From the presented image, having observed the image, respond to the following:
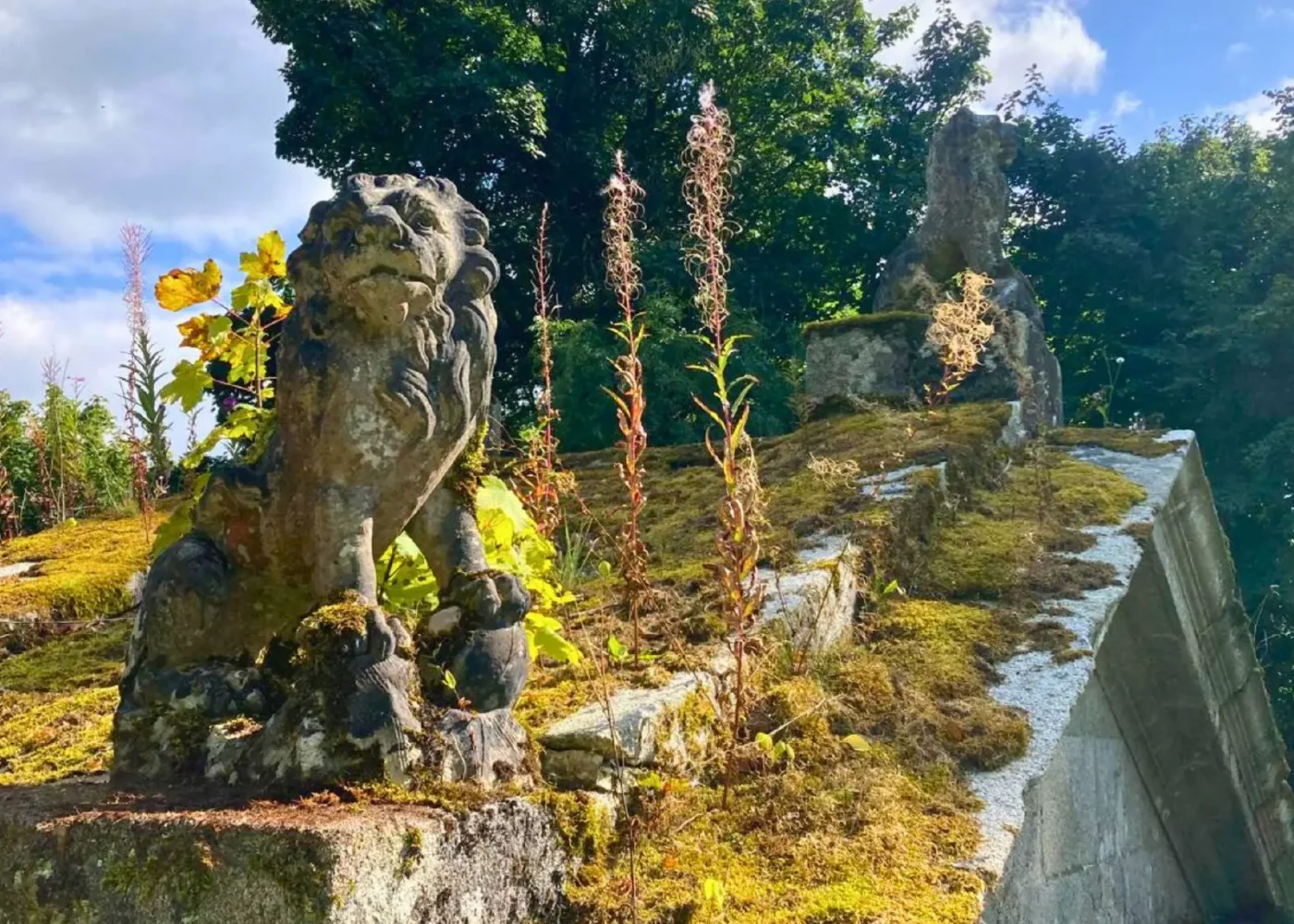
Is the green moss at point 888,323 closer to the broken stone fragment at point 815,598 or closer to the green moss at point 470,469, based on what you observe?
the broken stone fragment at point 815,598

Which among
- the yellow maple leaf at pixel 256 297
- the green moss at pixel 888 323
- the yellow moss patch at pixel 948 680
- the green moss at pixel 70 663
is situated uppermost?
the green moss at pixel 888 323

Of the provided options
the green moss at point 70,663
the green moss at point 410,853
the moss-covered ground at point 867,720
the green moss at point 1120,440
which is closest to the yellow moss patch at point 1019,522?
the moss-covered ground at point 867,720

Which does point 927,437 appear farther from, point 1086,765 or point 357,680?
point 357,680

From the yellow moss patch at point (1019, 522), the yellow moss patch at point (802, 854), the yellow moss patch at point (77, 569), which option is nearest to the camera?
the yellow moss patch at point (802, 854)

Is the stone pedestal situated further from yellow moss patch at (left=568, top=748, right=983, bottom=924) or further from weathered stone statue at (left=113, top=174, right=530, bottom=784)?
weathered stone statue at (left=113, top=174, right=530, bottom=784)

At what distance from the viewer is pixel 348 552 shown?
87.4 inches

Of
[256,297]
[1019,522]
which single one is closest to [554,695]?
[256,297]

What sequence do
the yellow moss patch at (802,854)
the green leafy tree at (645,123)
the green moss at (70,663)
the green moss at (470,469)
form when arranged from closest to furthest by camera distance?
the yellow moss patch at (802,854)
the green moss at (470,469)
the green moss at (70,663)
the green leafy tree at (645,123)

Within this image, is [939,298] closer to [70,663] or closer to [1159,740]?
[1159,740]

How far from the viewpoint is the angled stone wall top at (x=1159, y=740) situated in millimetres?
3648

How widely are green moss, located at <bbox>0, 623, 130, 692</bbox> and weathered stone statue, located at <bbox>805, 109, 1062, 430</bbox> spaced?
14.8ft

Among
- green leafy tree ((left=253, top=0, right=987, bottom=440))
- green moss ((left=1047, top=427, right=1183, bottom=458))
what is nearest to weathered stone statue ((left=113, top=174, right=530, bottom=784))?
green moss ((left=1047, top=427, right=1183, bottom=458))

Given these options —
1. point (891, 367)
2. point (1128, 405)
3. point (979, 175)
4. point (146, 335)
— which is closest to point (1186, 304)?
point (1128, 405)

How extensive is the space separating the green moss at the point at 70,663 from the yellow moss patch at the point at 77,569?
254 mm
